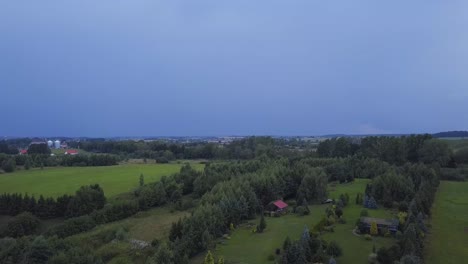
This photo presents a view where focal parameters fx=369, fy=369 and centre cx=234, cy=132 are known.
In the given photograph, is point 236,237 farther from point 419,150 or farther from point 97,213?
point 419,150

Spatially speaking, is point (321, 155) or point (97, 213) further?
point (321, 155)

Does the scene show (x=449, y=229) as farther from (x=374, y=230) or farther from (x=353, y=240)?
(x=353, y=240)

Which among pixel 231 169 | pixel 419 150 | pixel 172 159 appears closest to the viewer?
pixel 231 169

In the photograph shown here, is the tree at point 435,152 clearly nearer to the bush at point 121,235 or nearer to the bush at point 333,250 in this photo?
the bush at point 333,250

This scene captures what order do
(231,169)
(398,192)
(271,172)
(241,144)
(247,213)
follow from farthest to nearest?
(241,144)
(231,169)
(271,172)
(398,192)
(247,213)

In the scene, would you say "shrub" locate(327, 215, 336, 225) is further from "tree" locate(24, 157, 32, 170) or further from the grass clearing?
"tree" locate(24, 157, 32, 170)

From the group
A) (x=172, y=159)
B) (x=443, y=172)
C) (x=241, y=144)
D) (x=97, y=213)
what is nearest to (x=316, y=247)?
(x=97, y=213)

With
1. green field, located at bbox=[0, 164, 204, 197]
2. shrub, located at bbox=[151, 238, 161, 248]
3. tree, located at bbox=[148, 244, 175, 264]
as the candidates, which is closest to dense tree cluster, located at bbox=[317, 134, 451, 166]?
green field, located at bbox=[0, 164, 204, 197]

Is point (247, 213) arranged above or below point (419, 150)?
below
